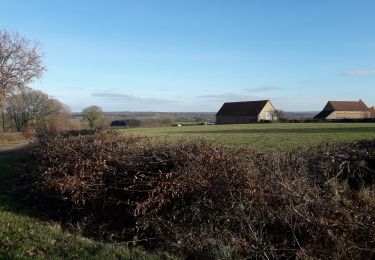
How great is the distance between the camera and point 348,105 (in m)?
116

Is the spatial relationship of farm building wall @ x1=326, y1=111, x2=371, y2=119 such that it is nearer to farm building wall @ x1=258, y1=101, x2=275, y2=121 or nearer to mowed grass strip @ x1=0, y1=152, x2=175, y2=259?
farm building wall @ x1=258, y1=101, x2=275, y2=121

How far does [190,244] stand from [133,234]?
1502 millimetres

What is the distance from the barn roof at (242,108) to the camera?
4149 inches

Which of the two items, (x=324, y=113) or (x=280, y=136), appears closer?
(x=280, y=136)

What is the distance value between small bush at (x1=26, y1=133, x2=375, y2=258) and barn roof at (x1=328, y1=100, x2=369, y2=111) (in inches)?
4292

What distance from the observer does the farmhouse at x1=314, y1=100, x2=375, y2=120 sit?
366ft

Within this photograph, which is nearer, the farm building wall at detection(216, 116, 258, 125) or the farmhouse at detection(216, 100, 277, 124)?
the farmhouse at detection(216, 100, 277, 124)

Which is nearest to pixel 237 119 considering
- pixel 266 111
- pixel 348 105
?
pixel 266 111

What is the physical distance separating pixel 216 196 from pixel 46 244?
3.37m

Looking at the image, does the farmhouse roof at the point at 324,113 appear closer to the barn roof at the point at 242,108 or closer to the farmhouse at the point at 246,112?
the farmhouse at the point at 246,112

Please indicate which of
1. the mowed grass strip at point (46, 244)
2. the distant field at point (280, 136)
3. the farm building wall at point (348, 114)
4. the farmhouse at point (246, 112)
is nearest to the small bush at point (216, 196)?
the mowed grass strip at point (46, 244)

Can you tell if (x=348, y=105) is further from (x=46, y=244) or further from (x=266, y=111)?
(x=46, y=244)

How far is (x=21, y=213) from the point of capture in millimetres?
9734

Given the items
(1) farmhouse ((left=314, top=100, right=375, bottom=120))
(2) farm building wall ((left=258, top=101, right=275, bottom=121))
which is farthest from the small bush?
(1) farmhouse ((left=314, top=100, right=375, bottom=120))
